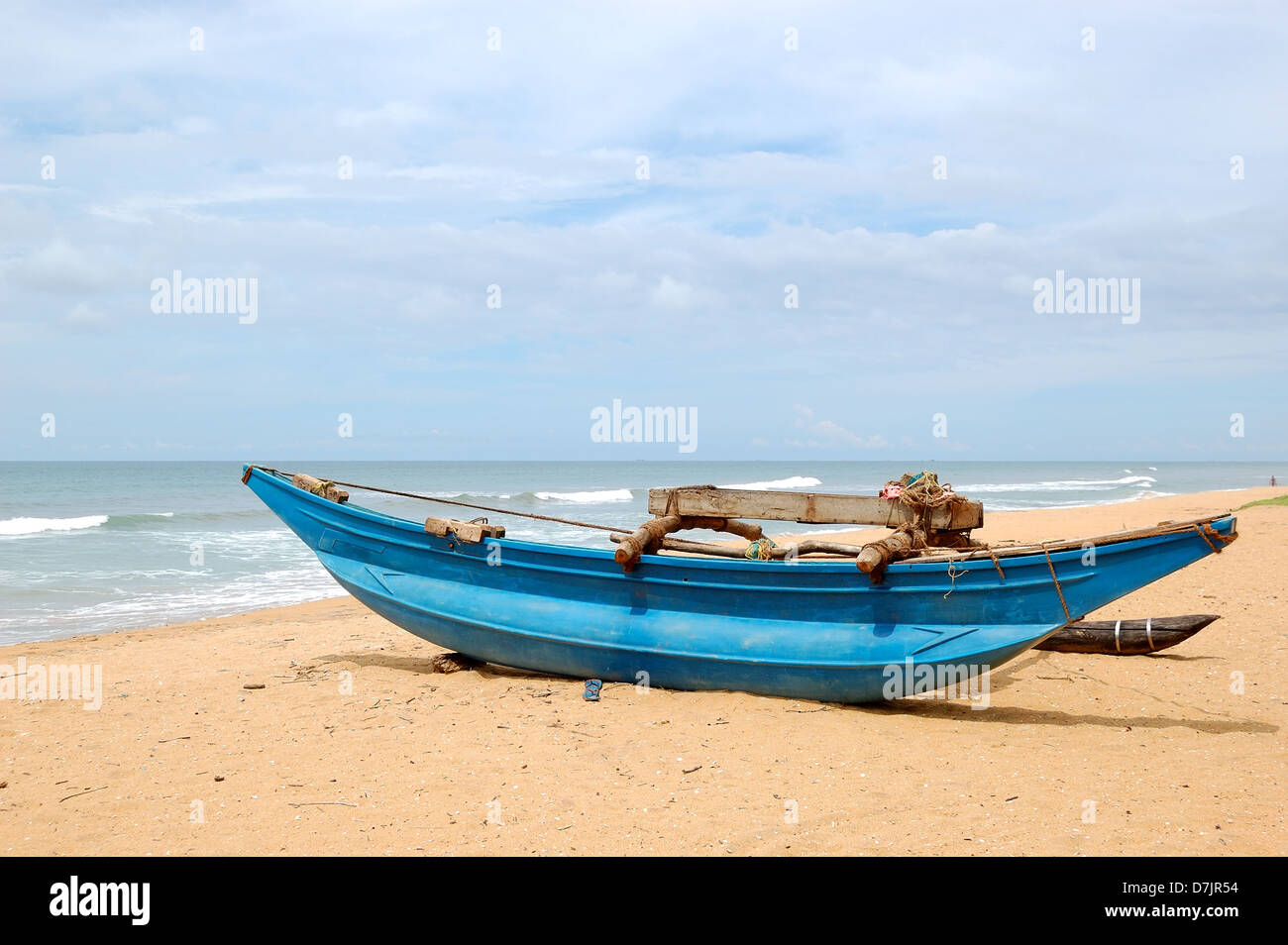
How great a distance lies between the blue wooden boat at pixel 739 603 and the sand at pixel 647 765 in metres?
0.28

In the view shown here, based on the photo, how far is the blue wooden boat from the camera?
578cm

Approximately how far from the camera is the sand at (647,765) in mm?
4426

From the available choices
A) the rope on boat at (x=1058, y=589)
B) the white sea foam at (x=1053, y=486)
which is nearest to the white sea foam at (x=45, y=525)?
the rope on boat at (x=1058, y=589)

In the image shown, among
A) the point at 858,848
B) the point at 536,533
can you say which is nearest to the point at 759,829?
the point at 858,848

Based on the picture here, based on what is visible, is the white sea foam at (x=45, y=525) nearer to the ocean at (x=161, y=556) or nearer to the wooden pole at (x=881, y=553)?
the ocean at (x=161, y=556)

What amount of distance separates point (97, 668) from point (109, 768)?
3.86 metres

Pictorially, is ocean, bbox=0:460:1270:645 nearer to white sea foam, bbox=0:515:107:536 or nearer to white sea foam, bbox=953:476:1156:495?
white sea foam, bbox=0:515:107:536

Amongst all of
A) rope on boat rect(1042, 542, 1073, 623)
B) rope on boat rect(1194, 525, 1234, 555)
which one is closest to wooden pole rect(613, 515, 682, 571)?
rope on boat rect(1042, 542, 1073, 623)

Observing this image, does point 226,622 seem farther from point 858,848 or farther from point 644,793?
point 858,848

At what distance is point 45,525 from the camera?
27734mm

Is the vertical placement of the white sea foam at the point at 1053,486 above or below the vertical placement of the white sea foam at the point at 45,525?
below

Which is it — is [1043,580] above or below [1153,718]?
above
